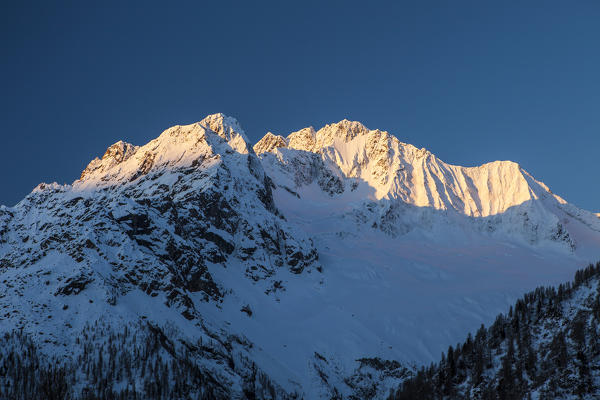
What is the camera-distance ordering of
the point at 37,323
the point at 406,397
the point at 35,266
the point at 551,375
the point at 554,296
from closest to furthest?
the point at 551,375 < the point at 554,296 < the point at 406,397 < the point at 37,323 < the point at 35,266

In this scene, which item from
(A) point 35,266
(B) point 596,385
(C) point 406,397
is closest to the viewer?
(B) point 596,385

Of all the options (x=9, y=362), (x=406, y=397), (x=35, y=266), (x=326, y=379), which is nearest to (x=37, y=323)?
(x=9, y=362)

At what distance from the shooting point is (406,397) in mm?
115812

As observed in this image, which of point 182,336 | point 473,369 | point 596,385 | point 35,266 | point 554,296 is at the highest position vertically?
point 35,266

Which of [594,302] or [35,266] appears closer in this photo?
[594,302]

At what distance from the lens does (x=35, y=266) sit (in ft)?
581

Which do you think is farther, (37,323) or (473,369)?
(37,323)

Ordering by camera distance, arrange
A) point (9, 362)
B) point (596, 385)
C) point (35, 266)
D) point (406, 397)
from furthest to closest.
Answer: point (35, 266), point (9, 362), point (406, 397), point (596, 385)

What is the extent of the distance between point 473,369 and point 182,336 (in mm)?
85494

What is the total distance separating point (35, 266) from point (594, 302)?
5993 inches

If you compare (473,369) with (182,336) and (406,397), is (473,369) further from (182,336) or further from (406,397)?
(182,336)

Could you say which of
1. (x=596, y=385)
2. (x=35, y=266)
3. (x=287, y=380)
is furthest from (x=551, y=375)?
(x=35, y=266)

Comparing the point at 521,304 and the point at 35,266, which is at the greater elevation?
the point at 35,266

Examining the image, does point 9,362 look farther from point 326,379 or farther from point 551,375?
point 551,375
